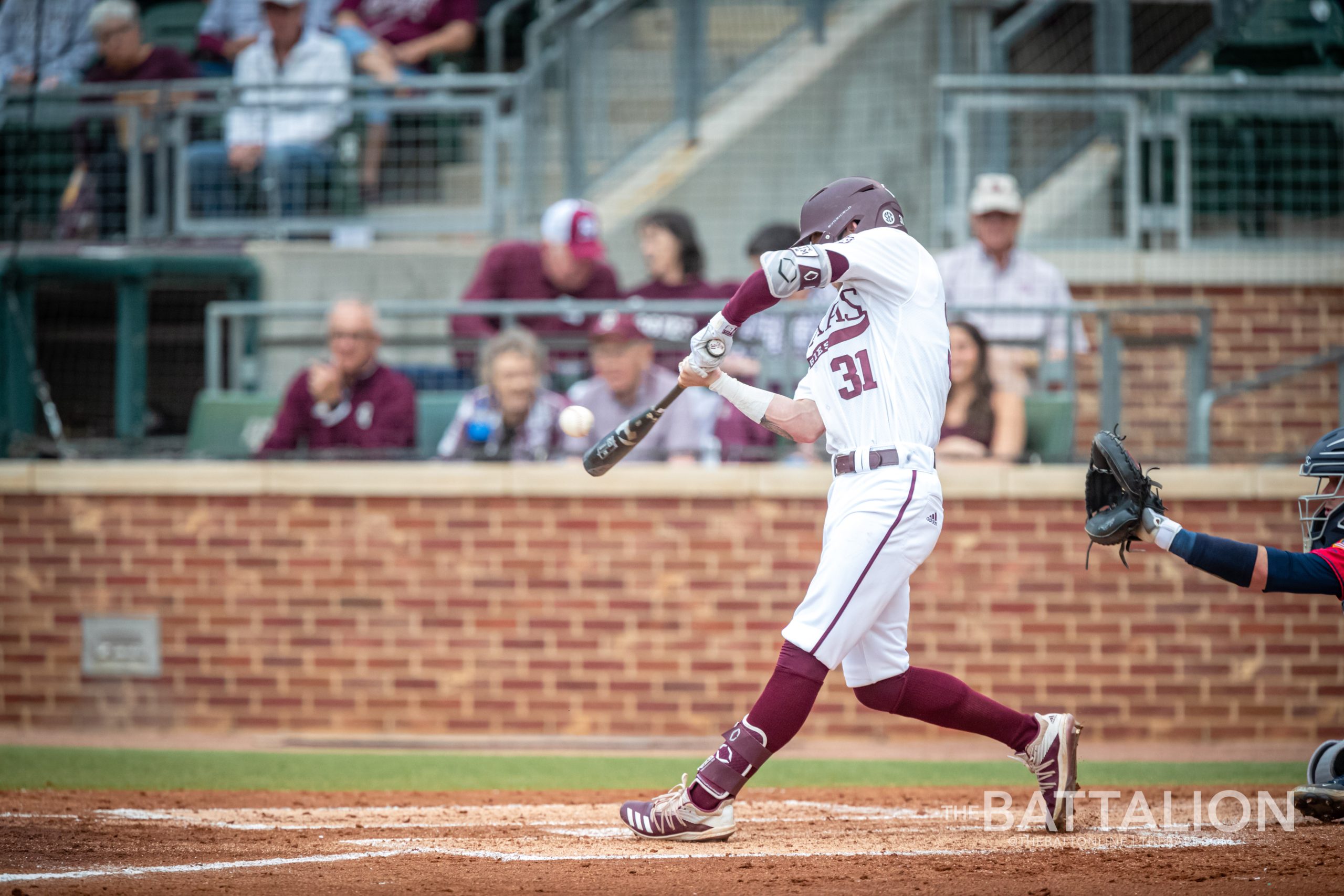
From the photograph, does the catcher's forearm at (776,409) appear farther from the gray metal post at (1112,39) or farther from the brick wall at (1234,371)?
the gray metal post at (1112,39)

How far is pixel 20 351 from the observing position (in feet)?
25.6

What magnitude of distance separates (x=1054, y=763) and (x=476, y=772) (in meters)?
2.75

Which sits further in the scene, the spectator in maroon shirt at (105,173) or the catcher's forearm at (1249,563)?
the spectator in maroon shirt at (105,173)

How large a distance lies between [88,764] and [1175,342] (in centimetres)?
544

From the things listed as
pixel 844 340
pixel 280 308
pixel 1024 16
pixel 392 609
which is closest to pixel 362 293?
pixel 280 308

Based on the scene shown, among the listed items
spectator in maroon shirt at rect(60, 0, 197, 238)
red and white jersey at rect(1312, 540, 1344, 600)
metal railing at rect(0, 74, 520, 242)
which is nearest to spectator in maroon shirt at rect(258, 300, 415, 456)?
metal railing at rect(0, 74, 520, 242)

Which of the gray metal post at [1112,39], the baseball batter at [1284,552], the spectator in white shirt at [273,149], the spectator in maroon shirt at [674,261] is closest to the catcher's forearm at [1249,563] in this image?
the baseball batter at [1284,552]

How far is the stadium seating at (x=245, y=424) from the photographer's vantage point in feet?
24.7

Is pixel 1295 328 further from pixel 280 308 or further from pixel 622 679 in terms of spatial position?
pixel 280 308

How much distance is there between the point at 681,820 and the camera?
4230mm

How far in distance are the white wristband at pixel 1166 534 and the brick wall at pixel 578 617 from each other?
3078 mm

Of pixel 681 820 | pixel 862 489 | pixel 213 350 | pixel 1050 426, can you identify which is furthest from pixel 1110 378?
pixel 213 350

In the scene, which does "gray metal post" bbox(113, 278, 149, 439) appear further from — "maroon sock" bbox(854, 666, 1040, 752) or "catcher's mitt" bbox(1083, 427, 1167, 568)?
"catcher's mitt" bbox(1083, 427, 1167, 568)

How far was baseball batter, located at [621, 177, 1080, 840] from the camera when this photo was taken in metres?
4.12
